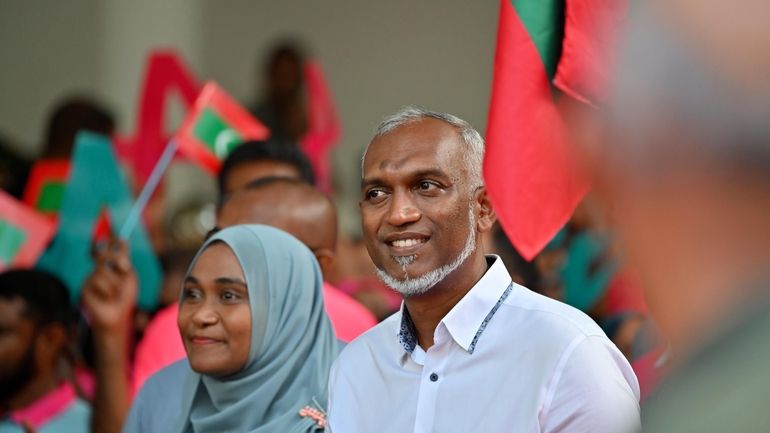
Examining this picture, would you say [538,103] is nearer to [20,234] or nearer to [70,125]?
[20,234]

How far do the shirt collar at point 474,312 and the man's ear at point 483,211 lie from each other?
0.13 meters

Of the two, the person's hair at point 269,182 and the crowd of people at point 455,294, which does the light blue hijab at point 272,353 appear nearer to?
the crowd of people at point 455,294

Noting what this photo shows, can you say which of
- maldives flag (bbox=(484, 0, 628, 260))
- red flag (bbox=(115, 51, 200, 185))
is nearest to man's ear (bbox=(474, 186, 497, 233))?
maldives flag (bbox=(484, 0, 628, 260))

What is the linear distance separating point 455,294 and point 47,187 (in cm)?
383

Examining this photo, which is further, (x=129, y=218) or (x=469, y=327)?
(x=129, y=218)

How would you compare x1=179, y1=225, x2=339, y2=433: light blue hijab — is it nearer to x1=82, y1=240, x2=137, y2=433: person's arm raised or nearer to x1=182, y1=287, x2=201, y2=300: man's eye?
x1=182, y1=287, x2=201, y2=300: man's eye

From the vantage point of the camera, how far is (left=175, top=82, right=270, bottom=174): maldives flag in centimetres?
568

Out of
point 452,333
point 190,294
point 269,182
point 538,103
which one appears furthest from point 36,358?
point 452,333

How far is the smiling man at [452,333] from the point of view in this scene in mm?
2459

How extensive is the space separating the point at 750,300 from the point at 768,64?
0.18 metres

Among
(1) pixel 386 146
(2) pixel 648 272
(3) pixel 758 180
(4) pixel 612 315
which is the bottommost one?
(4) pixel 612 315

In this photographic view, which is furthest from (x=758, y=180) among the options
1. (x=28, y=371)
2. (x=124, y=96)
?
(x=124, y=96)

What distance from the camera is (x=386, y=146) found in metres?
2.84

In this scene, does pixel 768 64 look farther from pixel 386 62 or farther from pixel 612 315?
pixel 386 62
